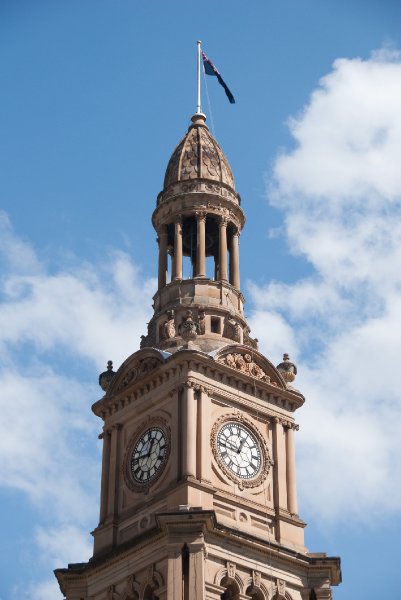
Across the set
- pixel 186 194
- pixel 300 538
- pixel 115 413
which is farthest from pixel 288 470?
pixel 186 194

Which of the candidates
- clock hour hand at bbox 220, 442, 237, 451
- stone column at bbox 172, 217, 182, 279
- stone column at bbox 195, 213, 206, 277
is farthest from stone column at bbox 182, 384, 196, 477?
stone column at bbox 172, 217, 182, 279

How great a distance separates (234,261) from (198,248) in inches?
88.7

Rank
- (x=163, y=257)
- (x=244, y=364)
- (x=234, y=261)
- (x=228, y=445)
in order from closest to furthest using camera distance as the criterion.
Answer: (x=228, y=445) → (x=244, y=364) → (x=234, y=261) → (x=163, y=257)

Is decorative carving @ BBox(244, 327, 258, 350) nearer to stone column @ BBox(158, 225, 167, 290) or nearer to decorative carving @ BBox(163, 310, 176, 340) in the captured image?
decorative carving @ BBox(163, 310, 176, 340)

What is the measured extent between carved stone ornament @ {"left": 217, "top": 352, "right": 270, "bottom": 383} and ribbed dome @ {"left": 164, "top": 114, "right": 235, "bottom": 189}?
10.1 meters

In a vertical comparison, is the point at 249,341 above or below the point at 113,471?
above

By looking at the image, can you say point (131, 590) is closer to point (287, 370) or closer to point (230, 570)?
point (230, 570)

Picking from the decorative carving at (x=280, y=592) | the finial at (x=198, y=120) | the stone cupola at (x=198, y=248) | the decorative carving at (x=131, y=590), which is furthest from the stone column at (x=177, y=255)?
the decorative carving at (x=280, y=592)

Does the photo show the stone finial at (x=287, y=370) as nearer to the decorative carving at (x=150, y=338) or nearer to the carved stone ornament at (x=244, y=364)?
the carved stone ornament at (x=244, y=364)

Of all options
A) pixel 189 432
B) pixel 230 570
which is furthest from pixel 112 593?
pixel 189 432

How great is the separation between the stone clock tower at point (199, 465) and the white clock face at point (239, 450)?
56 mm

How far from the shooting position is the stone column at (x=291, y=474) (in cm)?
7081

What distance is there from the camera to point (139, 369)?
72812 mm

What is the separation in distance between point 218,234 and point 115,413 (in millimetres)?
10189
